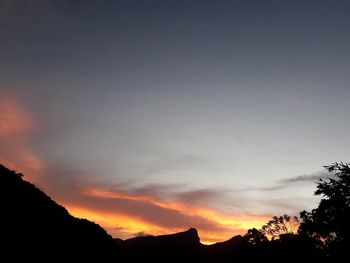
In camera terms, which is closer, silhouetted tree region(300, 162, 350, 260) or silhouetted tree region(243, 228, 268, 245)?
silhouetted tree region(300, 162, 350, 260)

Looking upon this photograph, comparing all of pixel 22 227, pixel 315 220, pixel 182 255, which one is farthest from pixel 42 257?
pixel 182 255

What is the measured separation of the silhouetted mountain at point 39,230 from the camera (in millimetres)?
33188

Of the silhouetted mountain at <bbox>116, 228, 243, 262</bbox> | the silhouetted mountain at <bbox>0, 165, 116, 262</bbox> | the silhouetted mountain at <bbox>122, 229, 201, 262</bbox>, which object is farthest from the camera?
the silhouetted mountain at <bbox>116, 228, 243, 262</bbox>

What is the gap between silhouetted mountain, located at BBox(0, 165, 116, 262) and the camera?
33188mm

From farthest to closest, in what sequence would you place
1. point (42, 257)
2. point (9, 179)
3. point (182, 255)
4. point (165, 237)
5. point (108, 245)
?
point (165, 237) < point (182, 255) < point (108, 245) < point (9, 179) < point (42, 257)

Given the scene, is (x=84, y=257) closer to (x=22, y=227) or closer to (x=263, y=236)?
(x=22, y=227)

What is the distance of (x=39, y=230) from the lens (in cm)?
3853

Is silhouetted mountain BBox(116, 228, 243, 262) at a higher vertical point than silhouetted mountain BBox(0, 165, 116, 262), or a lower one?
higher

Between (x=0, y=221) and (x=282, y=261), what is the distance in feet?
118

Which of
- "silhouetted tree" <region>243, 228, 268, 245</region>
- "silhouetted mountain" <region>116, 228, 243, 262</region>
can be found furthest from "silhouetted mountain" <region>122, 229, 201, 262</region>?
"silhouetted tree" <region>243, 228, 268, 245</region>

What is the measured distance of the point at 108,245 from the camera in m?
54.3

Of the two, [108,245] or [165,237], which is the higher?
[165,237]

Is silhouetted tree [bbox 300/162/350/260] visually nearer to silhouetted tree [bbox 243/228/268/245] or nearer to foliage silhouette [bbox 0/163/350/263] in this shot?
foliage silhouette [bbox 0/163/350/263]

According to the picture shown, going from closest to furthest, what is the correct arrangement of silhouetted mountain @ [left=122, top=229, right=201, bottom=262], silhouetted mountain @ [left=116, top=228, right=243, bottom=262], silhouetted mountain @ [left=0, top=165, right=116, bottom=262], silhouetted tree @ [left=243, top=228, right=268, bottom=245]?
silhouetted mountain @ [left=0, top=165, right=116, bottom=262] → silhouetted tree @ [left=243, top=228, right=268, bottom=245] → silhouetted mountain @ [left=122, top=229, right=201, bottom=262] → silhouetted mountain @ [left=116, top=228, right=243, bottom=262]
